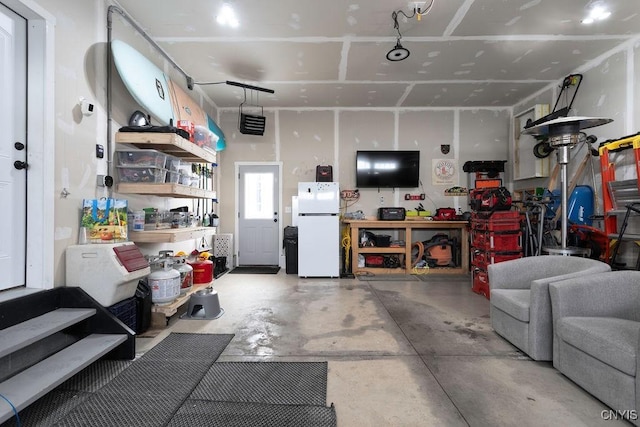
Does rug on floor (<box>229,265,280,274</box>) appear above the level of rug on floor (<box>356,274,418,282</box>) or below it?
above

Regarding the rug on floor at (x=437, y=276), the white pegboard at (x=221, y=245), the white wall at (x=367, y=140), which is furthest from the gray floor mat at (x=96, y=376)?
the rug on floor at (x=437, y=276)

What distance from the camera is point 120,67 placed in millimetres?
2600

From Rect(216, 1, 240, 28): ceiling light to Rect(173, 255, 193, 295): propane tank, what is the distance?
8.52 ft

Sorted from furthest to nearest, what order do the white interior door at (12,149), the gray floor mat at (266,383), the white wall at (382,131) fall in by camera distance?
the white wall at (382,131)
the white interior door at (12,149)
the gray floor mat at (266,383)

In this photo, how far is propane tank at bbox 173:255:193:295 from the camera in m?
3.18

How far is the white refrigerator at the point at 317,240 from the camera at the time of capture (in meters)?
4.79

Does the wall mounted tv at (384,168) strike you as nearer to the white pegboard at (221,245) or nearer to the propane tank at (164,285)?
the white pegboard at (221,245)

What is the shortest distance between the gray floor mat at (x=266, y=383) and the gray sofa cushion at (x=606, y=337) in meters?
1.59

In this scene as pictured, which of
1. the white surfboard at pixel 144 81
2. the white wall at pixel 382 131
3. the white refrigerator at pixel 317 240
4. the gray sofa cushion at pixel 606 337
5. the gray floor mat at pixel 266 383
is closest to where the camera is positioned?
the gray sofa cushion at pixel 606 337

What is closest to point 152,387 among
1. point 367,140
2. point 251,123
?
point 251,123

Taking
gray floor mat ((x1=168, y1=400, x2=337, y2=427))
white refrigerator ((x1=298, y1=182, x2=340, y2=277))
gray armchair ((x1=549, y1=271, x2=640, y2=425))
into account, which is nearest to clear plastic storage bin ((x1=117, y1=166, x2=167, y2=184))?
gray floor mat ((x1=168, y1=400, x2=337, y2=427))

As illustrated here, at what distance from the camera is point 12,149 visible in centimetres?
196

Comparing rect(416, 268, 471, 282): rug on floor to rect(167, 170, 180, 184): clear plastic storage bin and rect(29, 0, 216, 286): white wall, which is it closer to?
rect(167, 170, 180, 184): clear plastic storage bin

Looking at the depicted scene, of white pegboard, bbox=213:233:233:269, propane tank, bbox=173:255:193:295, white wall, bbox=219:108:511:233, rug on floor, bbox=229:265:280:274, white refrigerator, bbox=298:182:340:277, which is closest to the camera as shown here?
propane tank, bbox=173:255:193:295
